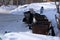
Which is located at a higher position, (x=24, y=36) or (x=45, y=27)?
(x=24, y=36)

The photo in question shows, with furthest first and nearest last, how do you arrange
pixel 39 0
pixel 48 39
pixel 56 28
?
pixel 39 0
pixel 56 28
pixel 48 39

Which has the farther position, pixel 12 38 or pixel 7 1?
pixel 7 1

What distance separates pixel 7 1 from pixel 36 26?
1472 inches

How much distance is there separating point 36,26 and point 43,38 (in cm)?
511

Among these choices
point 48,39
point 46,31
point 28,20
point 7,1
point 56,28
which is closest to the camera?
point 48,39

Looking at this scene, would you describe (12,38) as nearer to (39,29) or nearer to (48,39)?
(48,39)

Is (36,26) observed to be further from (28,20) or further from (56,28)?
(28,20)

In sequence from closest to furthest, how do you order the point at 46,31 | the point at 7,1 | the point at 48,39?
1. the point at 48,39
2. the point at 46,31
3. the point at 7,1

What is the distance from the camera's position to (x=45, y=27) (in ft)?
29.0

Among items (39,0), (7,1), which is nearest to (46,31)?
(39,0)

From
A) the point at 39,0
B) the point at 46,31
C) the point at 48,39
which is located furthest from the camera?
the point at 39,0

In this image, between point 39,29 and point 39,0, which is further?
point 39,0

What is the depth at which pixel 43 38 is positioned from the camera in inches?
151

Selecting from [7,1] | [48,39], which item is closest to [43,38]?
[48,39]
